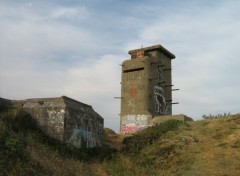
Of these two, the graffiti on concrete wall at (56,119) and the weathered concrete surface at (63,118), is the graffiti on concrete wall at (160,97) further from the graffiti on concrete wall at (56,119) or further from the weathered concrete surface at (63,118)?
the graffiti on concrete wall at (56,119)

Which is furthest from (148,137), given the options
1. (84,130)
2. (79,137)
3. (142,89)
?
(142,89)

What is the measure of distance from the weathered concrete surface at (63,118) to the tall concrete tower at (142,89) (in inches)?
490

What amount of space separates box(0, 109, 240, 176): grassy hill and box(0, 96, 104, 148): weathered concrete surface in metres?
0.56

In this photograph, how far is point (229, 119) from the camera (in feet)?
71.7

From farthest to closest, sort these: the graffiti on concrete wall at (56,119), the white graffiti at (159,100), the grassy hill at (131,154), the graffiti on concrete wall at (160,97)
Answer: the graffiti on concrete wall at (160,97) → the white graffiti at (159,100) → the graffiti on concrete wall at (56,119) → the grassy hill at (131,154)

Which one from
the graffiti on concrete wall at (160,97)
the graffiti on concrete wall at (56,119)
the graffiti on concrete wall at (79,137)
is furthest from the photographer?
the graffiti on concrete wall at (160,97)

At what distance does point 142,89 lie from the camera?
31.7m

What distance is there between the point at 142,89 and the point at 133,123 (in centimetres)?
332

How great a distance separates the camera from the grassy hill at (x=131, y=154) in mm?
12484

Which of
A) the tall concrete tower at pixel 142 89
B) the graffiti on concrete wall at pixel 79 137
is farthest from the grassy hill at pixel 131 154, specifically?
the tall concrete tower at pixel 142 89

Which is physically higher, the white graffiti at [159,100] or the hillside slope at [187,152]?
the white graffiti at [159,100]

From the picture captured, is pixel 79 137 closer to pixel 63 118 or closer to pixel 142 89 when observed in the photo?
pixel 63 118

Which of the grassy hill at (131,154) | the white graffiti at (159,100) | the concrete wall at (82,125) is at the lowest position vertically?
the grassy hill at (131,154)

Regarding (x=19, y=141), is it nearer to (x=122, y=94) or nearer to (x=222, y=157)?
(x=222, y=157)
